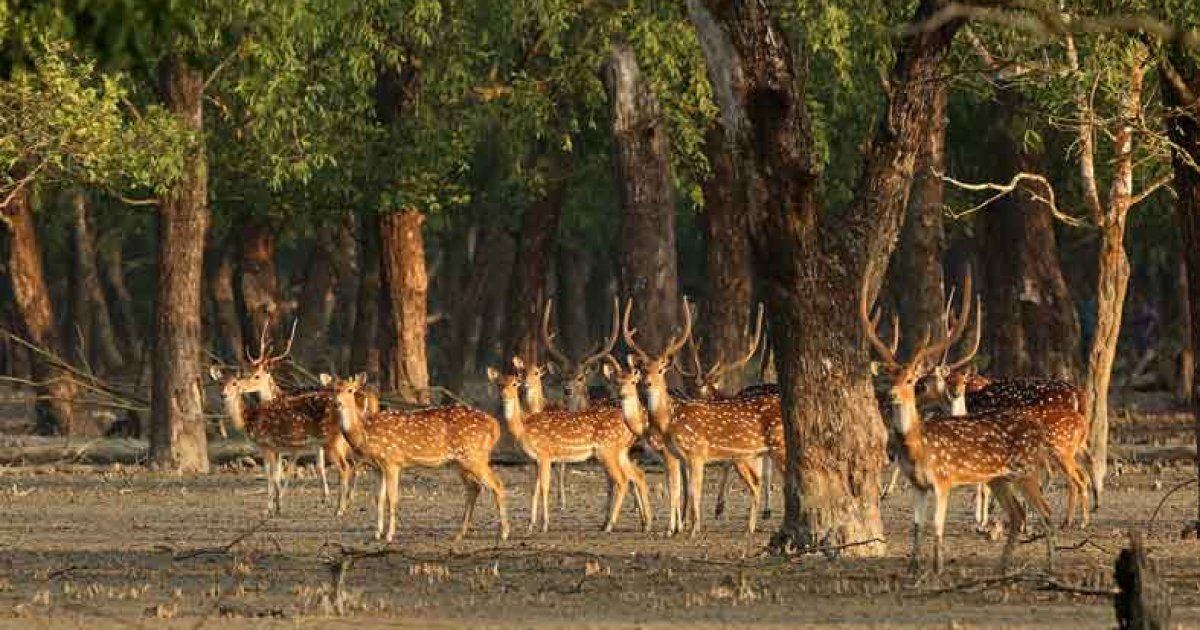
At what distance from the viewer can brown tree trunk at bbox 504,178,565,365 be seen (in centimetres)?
3653

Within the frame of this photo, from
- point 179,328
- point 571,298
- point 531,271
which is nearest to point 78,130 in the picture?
point 179,328

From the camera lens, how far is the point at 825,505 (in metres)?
15.9

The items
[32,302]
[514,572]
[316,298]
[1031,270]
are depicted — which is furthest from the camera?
[316,298]

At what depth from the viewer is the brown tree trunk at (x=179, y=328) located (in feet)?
92.1

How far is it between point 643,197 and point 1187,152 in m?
11.4

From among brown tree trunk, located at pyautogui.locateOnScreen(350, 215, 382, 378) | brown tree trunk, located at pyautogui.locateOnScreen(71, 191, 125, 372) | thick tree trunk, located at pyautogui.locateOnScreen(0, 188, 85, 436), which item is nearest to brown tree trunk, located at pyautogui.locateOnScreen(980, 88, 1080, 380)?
brown tree trunk, located at pyautogui.locateOnScreen(350, 215, 382, 378)

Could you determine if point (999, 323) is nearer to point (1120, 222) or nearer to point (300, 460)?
point (300, 460)

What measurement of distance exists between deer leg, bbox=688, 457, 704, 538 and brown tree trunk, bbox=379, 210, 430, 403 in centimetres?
1107

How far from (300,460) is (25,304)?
5535 mm

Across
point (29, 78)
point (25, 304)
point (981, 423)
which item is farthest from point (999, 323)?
point (981, 423)

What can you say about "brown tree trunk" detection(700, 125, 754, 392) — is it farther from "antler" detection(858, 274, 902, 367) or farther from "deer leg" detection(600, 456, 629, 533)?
"antler" detection(858, 274, 902, 367)

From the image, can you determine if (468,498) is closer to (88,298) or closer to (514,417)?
(514,417)

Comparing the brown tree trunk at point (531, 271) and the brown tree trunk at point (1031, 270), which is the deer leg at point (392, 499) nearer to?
the brown tree trunk at point (1031, 270)

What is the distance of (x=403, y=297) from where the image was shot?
30.4 meters
